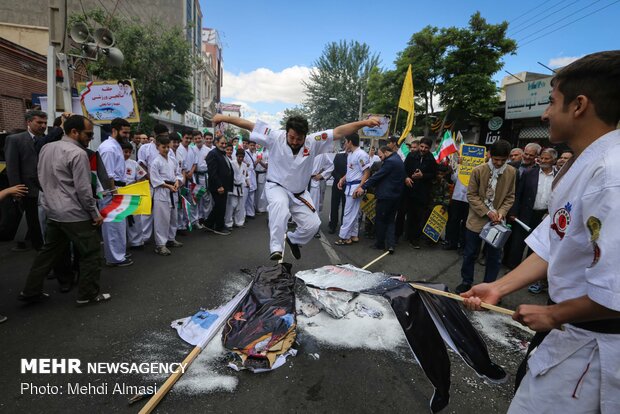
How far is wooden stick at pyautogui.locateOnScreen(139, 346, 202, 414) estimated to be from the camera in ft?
7.16

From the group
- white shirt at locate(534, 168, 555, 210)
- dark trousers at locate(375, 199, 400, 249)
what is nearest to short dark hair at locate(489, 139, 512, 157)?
white shirt at locate(534, 168, 555, 210)

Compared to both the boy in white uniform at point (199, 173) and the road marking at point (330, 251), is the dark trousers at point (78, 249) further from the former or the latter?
the boy in white uniform at point (199, 173)

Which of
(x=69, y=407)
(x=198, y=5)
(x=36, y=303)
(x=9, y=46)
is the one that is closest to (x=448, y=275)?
(x=69, y=407)

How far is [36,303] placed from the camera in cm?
368

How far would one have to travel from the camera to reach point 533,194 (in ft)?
17.6

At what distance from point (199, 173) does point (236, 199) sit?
1.06 meters

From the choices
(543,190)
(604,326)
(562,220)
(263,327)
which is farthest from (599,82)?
(543,190)

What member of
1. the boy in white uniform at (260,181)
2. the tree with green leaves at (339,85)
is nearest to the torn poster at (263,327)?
the boy in white uniform at (260,181)

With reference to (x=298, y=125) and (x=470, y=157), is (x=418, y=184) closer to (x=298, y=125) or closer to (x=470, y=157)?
(x=470, y=157)

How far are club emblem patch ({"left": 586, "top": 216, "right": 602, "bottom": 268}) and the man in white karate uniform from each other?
539 cm

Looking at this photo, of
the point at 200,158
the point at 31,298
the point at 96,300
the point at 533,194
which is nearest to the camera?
the point at 31,298

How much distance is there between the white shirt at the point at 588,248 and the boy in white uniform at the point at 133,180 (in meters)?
5.65

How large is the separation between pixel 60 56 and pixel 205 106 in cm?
4883

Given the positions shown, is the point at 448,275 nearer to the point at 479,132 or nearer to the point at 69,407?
the point at 69,407
